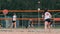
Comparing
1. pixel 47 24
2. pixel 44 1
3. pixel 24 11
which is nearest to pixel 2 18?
pixel 24 11

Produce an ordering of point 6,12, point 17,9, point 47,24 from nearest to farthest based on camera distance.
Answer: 1. point 47,24
2. point 6,12
3. point 17,9

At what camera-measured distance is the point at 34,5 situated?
27.4m

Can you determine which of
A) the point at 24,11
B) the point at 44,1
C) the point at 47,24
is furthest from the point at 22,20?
the point at 47,24

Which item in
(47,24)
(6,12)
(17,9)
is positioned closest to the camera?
(47,24)

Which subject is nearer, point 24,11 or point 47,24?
point 47,24

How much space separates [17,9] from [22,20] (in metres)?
1.68

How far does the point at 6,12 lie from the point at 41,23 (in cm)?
363

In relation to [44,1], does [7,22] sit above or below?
below

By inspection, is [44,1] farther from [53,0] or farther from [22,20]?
[22,20]

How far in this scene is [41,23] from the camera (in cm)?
2641

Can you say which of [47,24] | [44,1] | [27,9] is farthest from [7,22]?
[47,24]

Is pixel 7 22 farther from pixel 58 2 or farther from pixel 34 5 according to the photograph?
pixel 58 2

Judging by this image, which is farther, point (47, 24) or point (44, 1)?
point (44, 1)

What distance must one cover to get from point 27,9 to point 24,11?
0.38m
